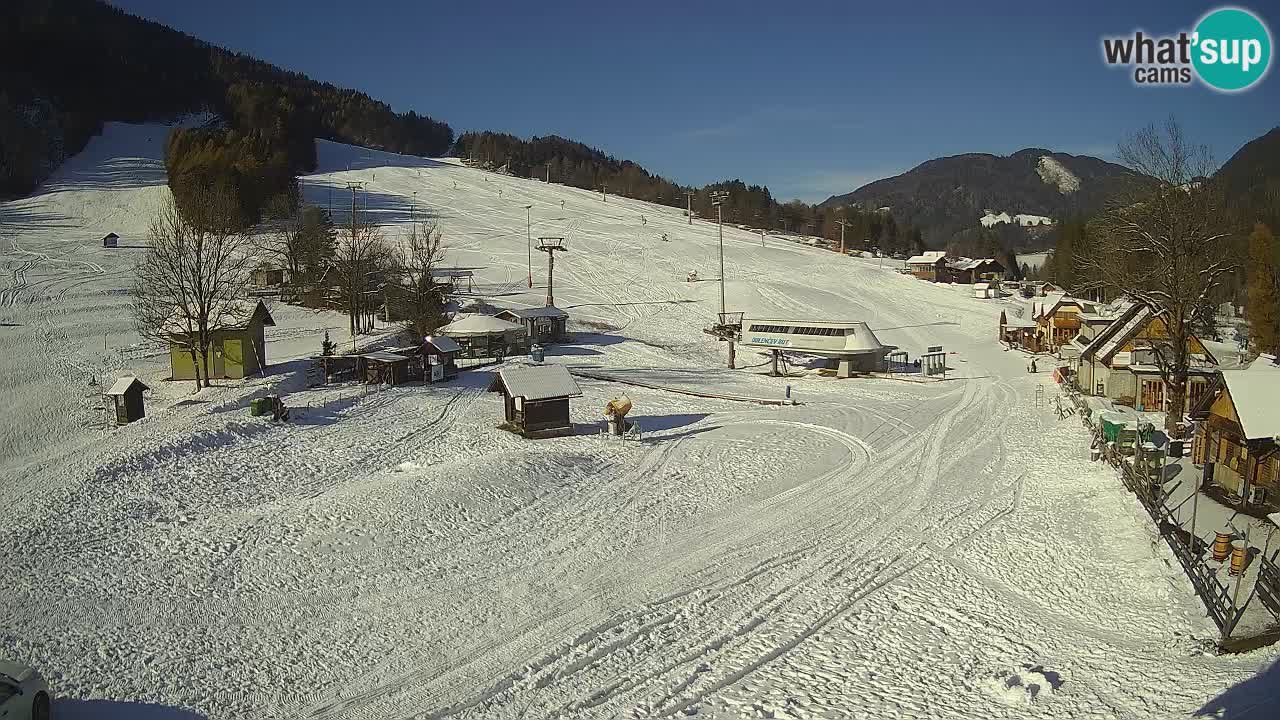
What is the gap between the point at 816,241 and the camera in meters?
114

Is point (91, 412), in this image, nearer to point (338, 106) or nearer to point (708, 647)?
point (708, 647)

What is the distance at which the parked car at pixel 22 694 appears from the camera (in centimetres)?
936

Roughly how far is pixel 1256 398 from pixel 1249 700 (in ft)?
33.4

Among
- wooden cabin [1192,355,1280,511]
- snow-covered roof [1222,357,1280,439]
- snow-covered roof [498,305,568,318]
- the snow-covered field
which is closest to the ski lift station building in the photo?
the snow-covered field

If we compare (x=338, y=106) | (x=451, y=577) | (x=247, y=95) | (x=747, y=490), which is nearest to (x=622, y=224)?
(x=247, y=95)

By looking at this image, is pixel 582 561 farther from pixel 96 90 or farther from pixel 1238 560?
pixel 96 90

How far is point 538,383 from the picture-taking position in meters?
26.6

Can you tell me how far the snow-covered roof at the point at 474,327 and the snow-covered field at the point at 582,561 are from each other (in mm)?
5195

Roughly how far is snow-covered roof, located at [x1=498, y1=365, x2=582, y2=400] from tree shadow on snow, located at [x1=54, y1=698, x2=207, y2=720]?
1564cm

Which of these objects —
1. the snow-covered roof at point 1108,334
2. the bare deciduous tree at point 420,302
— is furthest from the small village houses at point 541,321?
the snow-covered roof at point 1108,334

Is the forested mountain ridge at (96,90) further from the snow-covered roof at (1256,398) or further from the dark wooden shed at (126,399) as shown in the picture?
the snow-covered roof at (1256,398)

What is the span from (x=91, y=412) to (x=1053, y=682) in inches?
1126

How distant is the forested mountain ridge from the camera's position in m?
89.4

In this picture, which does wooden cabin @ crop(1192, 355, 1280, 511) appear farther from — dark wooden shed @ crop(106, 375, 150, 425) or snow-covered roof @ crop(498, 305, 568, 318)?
snow-covered roof @ crop(498, 305, 568, 318)
